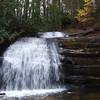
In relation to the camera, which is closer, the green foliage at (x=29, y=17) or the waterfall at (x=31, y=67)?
the waterfall at (x=31, y=67)

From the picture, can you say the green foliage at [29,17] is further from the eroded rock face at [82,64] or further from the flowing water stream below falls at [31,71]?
the eroded rock face at [82,64]

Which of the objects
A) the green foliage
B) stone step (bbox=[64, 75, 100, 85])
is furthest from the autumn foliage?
stone step (bbox=[64, 75, 100, 85])

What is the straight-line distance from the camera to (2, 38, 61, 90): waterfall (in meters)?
16.4

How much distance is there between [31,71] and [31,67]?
10.4 inches

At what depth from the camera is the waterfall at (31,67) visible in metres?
16.4

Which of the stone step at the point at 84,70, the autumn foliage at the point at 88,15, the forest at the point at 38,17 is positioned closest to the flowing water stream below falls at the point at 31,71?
the stone step at the point at 84,70

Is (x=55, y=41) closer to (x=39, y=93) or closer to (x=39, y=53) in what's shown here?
(x=39, y=53)

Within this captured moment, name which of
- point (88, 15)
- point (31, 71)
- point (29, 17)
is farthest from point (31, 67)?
point (29, 17)

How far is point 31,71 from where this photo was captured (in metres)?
17.0

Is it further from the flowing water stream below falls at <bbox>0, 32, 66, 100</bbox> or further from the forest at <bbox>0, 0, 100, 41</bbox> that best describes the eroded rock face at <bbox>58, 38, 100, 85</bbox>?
the forest at <bbox>0, 0, 100, 41</bbox>

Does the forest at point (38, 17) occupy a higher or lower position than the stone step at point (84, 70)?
→ higher

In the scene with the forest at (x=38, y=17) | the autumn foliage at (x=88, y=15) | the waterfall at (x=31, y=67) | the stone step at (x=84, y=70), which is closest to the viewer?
the waterfall at (x=31, y=67)

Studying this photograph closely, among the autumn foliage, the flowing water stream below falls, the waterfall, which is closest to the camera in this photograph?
the flowing water stream below falls

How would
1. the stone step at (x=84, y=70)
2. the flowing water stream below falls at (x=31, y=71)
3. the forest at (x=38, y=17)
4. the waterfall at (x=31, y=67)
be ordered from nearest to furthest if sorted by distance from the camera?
the flowing water stream below falls at (x=31, y=71) → the waterfall at (x=31, y=67) → the stone step at (x=84, y=70) → the forest at (x=38, y=17)
